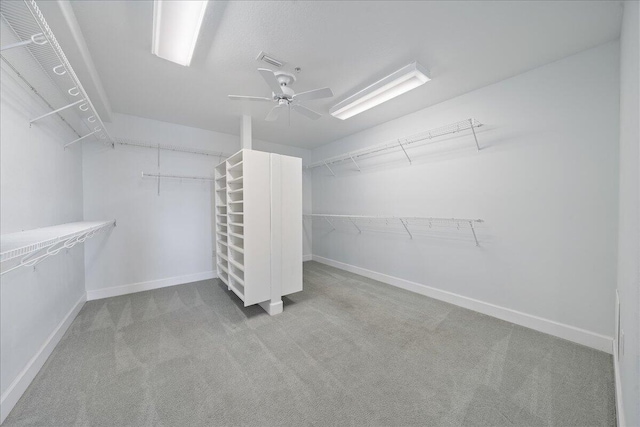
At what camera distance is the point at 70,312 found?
2.58 m

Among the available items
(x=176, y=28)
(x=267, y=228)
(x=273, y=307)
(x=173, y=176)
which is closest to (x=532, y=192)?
(x=267, y=228)

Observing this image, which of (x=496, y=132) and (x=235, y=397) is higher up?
(x=496, y=132)

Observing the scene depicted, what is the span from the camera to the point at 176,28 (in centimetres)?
177

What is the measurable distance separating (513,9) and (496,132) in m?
1.33

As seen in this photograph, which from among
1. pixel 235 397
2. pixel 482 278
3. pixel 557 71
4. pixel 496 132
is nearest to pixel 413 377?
pixel 235 397

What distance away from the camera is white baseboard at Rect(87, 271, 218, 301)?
3299 millimetres

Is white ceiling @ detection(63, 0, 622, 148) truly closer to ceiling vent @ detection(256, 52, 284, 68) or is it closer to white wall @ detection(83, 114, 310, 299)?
ceiling vent @ detection(256, 52, 284, 68)

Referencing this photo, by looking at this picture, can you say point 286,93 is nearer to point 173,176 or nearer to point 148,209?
point 173,176

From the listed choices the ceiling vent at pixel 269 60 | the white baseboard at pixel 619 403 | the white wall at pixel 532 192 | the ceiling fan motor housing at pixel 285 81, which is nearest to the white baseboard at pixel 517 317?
the white wall at pixel 532 192

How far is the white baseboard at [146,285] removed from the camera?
3299 millimetres

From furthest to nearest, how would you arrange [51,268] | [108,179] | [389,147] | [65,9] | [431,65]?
[389,147]
[108,179]
[431,65]
[51,268]
[65,9]

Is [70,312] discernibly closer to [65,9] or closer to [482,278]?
[65,9]

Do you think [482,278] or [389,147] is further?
[389,147]

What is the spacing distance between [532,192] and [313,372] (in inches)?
114
